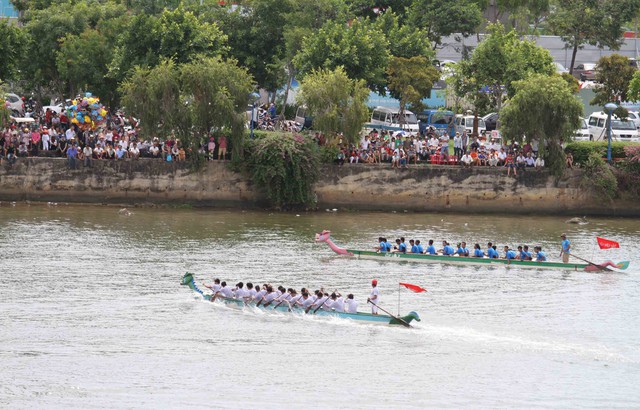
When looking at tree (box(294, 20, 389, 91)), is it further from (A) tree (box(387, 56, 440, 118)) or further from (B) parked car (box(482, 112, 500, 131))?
(B) parked car (box(482, 112, 500, 131))

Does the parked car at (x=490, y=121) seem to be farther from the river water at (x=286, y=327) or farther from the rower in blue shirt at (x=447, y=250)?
the rower in blue shirt at (x=447, y=250)

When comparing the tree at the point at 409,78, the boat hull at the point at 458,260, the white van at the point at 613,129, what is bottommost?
the boat hull at the point at 458,260

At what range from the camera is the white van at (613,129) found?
5775cm

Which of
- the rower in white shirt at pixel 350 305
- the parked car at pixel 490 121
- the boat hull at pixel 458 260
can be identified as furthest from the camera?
the parked car at pixel 490 121

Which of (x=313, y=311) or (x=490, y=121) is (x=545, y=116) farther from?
(x=313, y=311)

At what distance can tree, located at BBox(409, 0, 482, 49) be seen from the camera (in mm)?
67938

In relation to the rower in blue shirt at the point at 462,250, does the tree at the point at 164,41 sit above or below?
above

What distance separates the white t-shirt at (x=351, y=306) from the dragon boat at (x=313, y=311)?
0.38ft

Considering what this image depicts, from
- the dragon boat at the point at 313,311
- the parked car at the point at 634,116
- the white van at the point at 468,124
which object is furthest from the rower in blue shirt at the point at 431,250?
the parked car at the point at 634,116

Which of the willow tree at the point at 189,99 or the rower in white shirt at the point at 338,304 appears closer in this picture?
the rower in white shirt at the point at 338,304

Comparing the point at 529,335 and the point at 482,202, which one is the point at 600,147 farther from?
the point at 529,335

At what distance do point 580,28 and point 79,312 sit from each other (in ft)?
153

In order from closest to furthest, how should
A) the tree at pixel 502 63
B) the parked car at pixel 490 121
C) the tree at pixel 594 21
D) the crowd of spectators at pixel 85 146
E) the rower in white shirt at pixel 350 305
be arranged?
the rower in white shirt at pixel 350 305 < the crowd of spectators at pixel 85 146 < the tree at pixel 502 63 < the parked car at pixel 490 121 < the tree at pixel 594 21

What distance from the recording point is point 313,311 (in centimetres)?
3391
